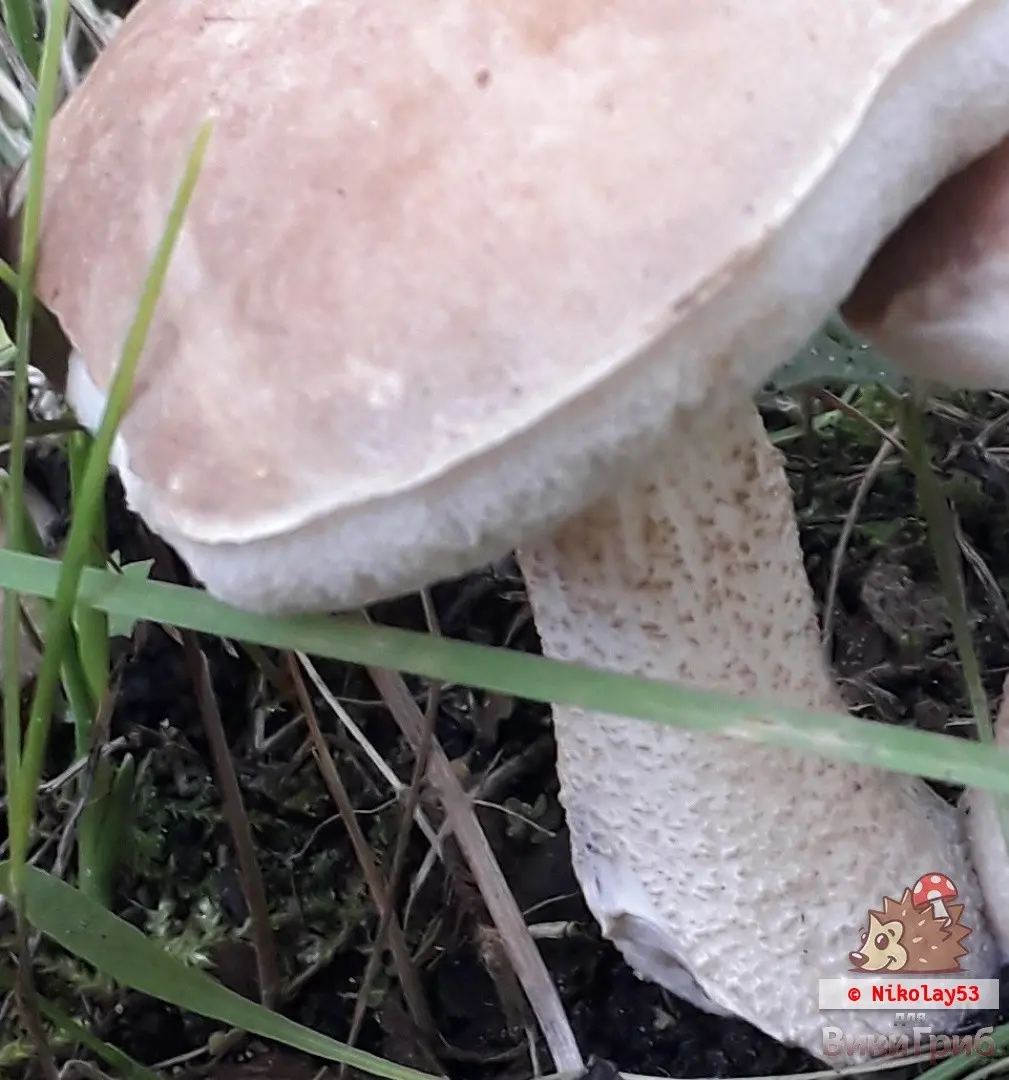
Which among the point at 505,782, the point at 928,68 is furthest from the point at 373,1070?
the point at 928,68

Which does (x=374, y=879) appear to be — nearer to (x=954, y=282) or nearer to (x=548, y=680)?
(x=548, y=680)

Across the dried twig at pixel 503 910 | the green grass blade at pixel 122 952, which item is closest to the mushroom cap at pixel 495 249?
the green grass blade at pixel 122 952

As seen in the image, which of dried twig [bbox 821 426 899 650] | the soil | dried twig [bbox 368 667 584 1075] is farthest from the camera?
dried twig [bbox 821 426 899 650]

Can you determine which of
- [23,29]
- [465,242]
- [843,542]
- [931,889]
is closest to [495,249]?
[465,242]

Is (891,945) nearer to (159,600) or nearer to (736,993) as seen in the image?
(736,993)

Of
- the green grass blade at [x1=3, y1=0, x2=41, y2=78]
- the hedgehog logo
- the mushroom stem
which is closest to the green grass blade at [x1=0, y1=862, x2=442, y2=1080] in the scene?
the mushroom stem

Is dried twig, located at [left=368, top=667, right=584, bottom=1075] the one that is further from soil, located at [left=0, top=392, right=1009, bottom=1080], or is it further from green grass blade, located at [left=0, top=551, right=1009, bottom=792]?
green grass blade, located at [left=0, top=551, right=1009, bottom=792]

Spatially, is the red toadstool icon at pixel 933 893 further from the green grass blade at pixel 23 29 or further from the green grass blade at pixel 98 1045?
the green grass blade at pixel 23 29
